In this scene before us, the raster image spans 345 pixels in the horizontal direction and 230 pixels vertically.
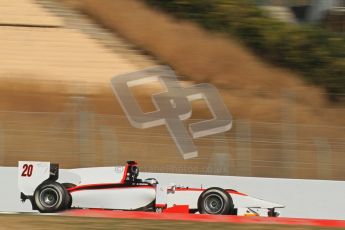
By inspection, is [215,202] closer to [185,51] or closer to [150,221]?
[150,221]

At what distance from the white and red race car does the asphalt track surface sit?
10cm

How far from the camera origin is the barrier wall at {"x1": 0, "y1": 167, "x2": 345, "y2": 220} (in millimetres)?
9031

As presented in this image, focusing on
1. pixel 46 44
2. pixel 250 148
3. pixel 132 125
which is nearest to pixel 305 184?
pixel 250 148

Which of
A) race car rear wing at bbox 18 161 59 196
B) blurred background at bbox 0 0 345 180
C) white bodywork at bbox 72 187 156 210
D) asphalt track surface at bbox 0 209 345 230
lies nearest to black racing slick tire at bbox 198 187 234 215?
asphalt track surface at bbox 0 209 345 230

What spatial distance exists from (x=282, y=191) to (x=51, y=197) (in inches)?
109

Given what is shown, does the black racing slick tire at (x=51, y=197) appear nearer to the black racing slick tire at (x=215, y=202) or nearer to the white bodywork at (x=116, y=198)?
the white bodywork at (x=116, y=198)

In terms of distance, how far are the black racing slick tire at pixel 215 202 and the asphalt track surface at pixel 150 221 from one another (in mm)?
139

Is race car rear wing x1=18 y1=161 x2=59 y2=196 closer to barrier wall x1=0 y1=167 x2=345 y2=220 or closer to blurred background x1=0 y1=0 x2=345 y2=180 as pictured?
barrier wall x1=0 y1=167 x2=345 y2=220

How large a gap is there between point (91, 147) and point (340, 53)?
23.9 feet

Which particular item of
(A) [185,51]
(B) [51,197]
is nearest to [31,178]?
(B) [51,197]

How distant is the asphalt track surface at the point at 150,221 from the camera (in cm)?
777

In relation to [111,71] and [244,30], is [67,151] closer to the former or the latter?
[111,71]

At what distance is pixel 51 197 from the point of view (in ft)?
27.7

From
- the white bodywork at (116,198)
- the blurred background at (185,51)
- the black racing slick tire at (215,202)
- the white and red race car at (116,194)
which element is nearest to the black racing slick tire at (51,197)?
the white and red race car at (116,194)
